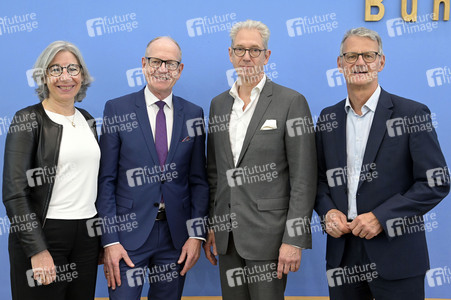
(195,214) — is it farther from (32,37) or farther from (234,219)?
(32,37)

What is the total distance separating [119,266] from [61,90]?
93 cm

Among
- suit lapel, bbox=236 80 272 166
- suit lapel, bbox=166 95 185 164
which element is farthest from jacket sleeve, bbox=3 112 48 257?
suit lapel, bbox=236 80 272 166

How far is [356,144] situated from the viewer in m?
1.85

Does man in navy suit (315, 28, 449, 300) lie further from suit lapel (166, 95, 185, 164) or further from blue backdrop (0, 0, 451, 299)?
blue backdrop (0, 0, 451, 299)

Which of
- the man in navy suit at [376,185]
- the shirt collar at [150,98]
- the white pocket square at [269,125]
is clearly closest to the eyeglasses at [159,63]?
the shirt collar at [150,98]

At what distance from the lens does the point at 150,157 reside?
2.05 meters

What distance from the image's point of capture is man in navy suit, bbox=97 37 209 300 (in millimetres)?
2049

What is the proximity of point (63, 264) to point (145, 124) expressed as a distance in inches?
30.9

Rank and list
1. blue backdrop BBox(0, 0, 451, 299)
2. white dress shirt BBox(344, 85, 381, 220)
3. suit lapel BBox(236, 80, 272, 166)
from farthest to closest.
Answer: blue backdrop BBox(0, 0, 451, 299)
suit lapel BBox(236, 80, 272, 166)
white dress shirt BBox(344, 85, 381, 220)

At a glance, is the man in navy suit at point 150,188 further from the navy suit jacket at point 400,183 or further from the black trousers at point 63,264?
the navy suit jacket at point 400,183

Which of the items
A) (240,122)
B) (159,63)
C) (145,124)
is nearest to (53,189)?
(145,124)

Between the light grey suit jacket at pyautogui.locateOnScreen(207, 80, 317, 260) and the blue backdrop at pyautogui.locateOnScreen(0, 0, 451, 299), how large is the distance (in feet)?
3.06

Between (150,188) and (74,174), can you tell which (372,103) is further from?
(74,174)

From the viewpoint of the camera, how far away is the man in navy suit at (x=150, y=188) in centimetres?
205
